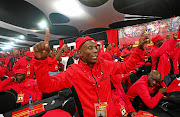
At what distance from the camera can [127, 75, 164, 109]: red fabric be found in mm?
1895

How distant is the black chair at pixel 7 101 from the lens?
204 cm

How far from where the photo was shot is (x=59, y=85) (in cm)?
122

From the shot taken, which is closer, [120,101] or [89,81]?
[89,81]

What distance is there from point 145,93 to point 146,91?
48 mm

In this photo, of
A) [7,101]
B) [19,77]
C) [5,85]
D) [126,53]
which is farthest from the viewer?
[126,53]

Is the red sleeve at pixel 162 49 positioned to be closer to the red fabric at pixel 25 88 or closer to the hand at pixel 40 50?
the hand at pixel 40 50

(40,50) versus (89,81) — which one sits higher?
(40,50)

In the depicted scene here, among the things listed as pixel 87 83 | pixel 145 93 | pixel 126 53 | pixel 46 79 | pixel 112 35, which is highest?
pixel 112 35

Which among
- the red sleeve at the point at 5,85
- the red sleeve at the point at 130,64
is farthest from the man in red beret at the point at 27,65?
the red sleeve at the point at 130,64

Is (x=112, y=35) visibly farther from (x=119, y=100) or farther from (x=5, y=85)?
(x=5, y=85)

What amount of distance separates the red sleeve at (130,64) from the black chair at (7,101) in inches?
92.9

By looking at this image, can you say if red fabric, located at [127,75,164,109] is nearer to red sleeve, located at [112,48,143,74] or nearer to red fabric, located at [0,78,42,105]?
red sleeve, located at [112,48,143,74]

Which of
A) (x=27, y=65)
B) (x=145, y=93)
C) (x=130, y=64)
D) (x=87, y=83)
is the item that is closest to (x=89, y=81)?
(x=87, y=83)

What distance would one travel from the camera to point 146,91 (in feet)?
6.54
